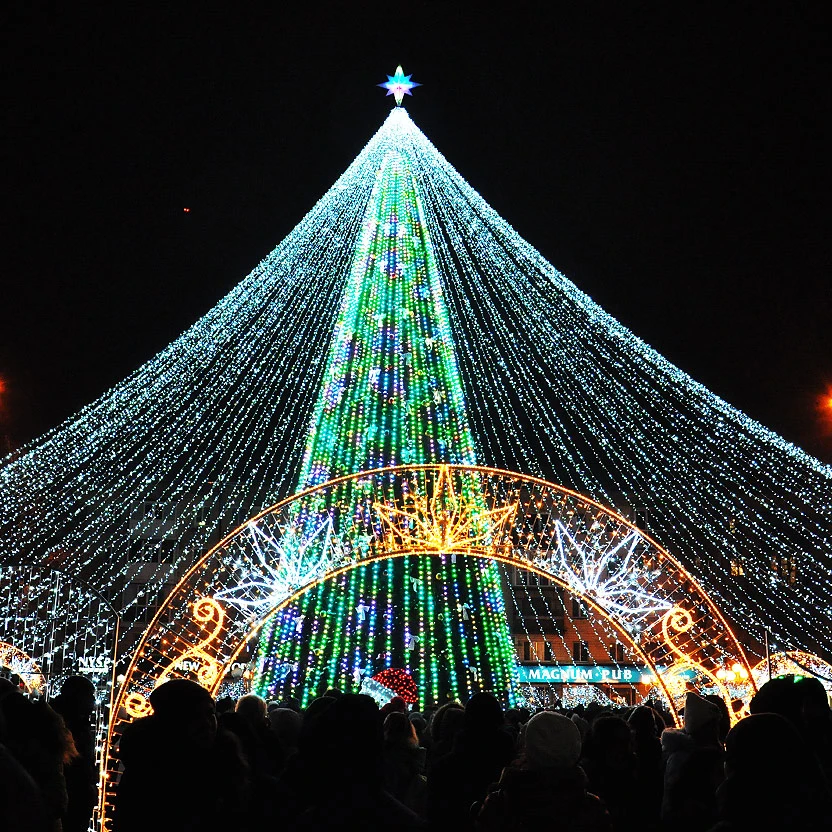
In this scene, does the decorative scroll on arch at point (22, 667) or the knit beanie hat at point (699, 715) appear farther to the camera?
the decorative scroll on arch at point (22, 667)

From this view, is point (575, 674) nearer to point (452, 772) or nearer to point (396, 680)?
point (396, 680)

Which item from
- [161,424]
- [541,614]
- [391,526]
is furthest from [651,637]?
[541,614]

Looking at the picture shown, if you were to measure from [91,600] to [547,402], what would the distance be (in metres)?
24.5

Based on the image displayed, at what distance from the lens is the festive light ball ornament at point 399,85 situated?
1805 centimetres

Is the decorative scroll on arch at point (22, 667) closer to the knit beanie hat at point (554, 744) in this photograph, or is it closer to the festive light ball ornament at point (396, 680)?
the festive light ball ornament at point (396, 680)

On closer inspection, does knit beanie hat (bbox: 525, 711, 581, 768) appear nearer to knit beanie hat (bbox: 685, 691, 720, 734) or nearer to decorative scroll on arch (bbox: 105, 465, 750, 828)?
knit beanie hat (bbox: 685, 691, 720, 734)

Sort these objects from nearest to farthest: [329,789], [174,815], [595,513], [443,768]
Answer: [329,789] → [174,815] → [443,768] → [595,513]

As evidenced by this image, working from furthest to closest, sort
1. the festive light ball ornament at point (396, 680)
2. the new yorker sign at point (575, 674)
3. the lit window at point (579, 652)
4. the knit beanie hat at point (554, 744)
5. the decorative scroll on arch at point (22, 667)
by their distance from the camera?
the lit window at point (579, 652) < the new yorker sign at point (575, 674) < the decorative scroll on arch at point (22, 667) < the festive light ball ornament at point (396, 680) < the knit beanie hat at point (554, 744)

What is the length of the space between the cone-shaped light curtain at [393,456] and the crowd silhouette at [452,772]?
10.9m

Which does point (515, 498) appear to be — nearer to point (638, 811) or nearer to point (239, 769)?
point (638, 811)

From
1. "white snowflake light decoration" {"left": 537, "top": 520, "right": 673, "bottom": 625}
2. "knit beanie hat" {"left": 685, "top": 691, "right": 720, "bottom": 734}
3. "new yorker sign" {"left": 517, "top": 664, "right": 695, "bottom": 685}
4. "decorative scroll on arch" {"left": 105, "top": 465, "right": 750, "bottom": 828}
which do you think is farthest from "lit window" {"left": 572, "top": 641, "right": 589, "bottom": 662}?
"knit beanie hat" {"left": 685, "top": 691, "right": 720, "bottom": 734}

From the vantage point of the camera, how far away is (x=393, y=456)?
17.2 meters

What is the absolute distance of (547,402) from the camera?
16.1 metres

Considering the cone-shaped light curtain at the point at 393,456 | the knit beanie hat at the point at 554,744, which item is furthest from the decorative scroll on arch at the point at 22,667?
the knit beanie hat at the point at 554,744
